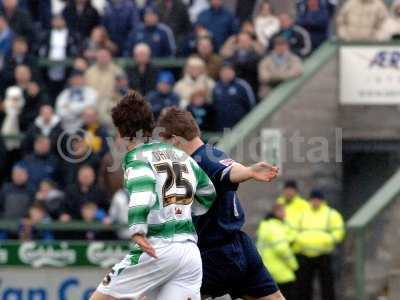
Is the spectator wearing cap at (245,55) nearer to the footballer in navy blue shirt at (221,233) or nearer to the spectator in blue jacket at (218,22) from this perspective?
the spectator in blue jacket at (218,22)

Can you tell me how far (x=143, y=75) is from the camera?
62.7ft

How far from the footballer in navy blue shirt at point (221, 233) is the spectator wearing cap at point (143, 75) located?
872 centimetres

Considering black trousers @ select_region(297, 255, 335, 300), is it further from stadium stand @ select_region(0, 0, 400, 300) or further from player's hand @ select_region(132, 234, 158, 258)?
player's hand @ select_region(132, 234, 158, 258)

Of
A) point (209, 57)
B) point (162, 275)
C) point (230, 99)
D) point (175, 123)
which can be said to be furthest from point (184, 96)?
point (162, 275)

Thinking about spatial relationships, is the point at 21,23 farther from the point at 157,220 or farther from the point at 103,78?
the point at 157,220

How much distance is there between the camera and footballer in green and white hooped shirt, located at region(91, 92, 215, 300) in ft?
30.3

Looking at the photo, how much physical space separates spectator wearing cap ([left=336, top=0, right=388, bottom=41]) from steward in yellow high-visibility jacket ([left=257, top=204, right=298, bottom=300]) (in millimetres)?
3840

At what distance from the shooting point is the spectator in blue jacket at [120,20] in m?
20.3

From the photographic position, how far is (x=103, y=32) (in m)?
19.8

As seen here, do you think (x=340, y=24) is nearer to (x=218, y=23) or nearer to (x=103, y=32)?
(x=218, y=23)

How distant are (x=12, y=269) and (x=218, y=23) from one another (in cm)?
602

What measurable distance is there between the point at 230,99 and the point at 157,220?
30.2ft

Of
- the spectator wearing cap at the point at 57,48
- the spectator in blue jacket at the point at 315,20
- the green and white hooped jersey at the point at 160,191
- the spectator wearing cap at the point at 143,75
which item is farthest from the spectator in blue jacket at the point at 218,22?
the green and white hooped jersey at the point at 160,191

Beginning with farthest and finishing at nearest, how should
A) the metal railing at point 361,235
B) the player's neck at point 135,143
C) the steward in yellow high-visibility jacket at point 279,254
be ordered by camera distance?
the steward in yellow high-visibility jacket at point 279,254 < the metal railing at point 361,235 < the player's neck at point 135,143
